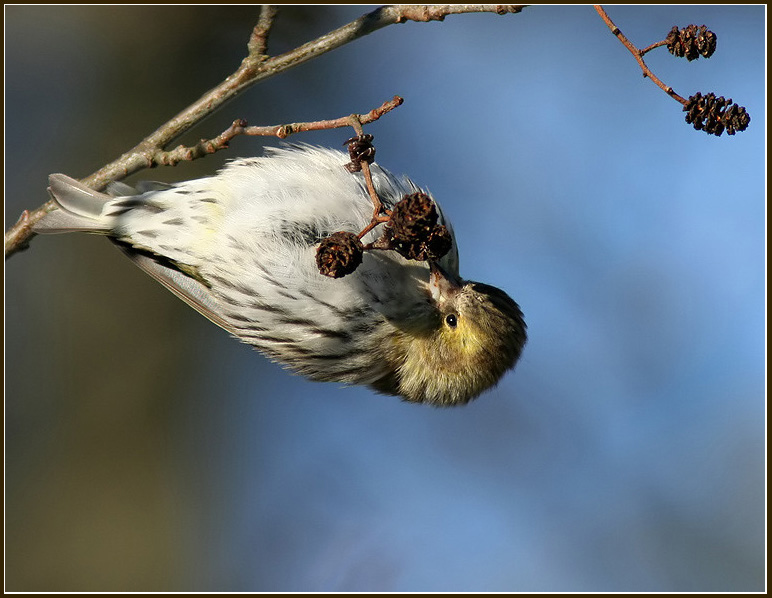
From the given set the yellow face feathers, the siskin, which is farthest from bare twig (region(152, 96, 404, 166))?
the yellow face feathers

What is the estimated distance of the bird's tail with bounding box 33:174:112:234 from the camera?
143 inches

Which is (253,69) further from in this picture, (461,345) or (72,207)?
(461,345)

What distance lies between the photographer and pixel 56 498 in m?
7.33

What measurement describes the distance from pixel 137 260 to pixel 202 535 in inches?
178

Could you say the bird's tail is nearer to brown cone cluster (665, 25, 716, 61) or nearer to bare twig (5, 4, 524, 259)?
bare twig (5, 4, 524, 259)

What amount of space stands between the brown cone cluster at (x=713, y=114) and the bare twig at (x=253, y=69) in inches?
28.3

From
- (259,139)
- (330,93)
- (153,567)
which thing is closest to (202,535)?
(153,567)

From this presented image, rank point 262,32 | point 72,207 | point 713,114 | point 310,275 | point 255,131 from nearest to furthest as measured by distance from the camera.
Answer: point 713,114, point 255,131, point 262,32, point 310,275, point 72,207

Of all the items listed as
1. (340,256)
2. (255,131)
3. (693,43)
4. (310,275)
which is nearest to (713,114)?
(693,43)

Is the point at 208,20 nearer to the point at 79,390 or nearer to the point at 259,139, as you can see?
the point at 259,139

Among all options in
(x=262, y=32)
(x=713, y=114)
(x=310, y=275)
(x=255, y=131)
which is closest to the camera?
(x=713, y=114)

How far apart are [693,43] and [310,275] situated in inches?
68.5

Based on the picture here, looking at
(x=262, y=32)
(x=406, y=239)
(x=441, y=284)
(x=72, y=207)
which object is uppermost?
(x=262, y=32)

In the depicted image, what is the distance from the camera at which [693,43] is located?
101 inches
